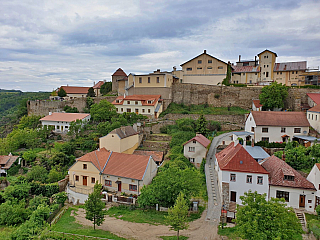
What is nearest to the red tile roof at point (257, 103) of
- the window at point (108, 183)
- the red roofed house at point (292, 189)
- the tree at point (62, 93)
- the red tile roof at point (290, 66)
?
the red tile roof at point (290, 66)

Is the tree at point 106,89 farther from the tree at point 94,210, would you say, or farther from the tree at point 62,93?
the tree at point 94,210

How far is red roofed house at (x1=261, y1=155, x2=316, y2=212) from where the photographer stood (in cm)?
1864

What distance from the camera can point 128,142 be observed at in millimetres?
30938

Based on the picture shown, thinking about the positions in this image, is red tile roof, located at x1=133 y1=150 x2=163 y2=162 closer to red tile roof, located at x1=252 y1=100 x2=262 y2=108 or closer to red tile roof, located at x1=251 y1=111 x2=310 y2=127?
red tile roof, located at x1=251 y1=111 x2=310 y2=127

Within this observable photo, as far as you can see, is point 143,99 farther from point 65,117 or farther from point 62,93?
point 62,93

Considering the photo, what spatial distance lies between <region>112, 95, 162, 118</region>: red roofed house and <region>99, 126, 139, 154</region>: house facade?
972 centimetres

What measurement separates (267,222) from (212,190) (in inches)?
394

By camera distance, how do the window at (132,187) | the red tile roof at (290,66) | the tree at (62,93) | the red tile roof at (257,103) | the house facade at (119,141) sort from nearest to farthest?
the window at (132,187) < the house facade at (119,141) < the red tile roof at (257,103) < the red tile roof at (290,66) < the tree at (62,93)

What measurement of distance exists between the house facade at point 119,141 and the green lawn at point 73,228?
1030cm

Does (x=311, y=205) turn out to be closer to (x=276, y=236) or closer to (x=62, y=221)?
(x=276, y=236)

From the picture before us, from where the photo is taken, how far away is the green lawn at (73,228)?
54.5 ft

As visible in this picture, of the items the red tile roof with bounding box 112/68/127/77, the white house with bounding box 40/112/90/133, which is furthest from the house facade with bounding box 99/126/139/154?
the red tile roof with bounding box 112/68/127/77

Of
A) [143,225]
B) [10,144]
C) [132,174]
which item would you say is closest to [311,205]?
[143,225]

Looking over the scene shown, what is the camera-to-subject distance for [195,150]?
28188 mm
